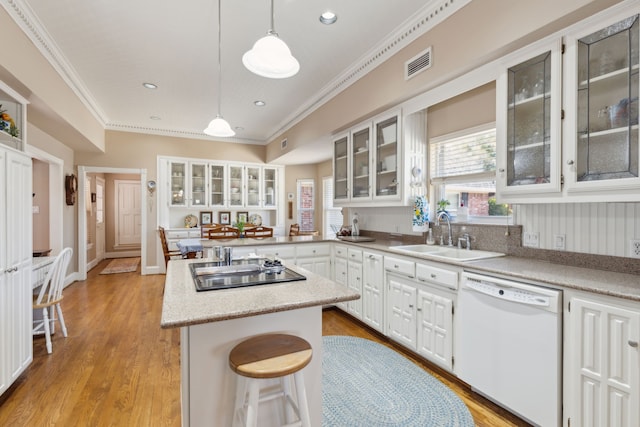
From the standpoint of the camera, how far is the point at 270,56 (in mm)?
1703

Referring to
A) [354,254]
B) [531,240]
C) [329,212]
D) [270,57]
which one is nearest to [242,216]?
[329,212]

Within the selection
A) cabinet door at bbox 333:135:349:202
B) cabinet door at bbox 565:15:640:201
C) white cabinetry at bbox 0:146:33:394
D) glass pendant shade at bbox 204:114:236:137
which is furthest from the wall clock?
cabinet door at bbox 565:15:640:201

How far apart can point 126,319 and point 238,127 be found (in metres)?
3.78

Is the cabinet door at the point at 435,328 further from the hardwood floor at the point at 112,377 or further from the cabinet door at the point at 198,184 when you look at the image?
the cabinet door at the point at 198,184

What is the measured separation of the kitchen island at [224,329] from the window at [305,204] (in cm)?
573

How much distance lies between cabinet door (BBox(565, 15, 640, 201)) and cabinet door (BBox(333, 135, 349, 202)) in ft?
8.16

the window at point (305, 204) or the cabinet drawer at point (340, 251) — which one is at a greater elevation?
the window at point (305, 204)

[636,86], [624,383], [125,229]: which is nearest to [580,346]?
[624,383]

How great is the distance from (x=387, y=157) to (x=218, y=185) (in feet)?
14.2

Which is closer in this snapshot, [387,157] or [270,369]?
[270,369]

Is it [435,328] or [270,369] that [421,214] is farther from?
[270,369]

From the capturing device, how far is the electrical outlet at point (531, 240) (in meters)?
2.30

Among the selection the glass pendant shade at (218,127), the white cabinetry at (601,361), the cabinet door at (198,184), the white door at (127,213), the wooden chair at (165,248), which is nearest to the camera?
the white cabinetry at (601,361)

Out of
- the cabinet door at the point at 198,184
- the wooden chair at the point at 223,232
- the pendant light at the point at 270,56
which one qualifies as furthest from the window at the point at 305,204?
the pendant light at the point at 270,56
